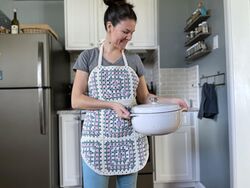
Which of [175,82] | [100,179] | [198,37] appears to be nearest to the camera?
[100,179]

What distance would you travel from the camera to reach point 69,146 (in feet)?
7.98

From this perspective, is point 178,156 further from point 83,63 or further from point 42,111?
point 83,63

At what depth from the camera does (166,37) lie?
2.99m

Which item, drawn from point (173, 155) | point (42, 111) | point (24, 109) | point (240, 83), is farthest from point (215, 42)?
point (24, 109)

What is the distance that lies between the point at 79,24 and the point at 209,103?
151cm

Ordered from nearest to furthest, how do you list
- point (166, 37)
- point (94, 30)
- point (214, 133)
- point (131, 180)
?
point (131, 180), point (214, 133), point (94, 30), point (166, 37)

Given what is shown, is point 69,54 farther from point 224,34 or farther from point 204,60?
point 224,34

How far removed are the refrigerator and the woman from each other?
1.21 meters

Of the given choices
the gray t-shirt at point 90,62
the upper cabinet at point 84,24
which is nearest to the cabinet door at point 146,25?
the upper cabinet at point 84,24

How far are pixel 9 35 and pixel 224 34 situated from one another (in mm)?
1674

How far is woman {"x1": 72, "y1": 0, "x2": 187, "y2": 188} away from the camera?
1041mm

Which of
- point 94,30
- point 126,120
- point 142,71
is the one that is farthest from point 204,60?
point 126,120

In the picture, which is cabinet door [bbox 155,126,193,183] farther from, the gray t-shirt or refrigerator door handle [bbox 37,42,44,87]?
the gray t-shirt

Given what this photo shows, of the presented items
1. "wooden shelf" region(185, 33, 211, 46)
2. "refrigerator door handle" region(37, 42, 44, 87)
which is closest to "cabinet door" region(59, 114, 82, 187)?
"refrigerator door handle" region(37, 42, 44, 87)
